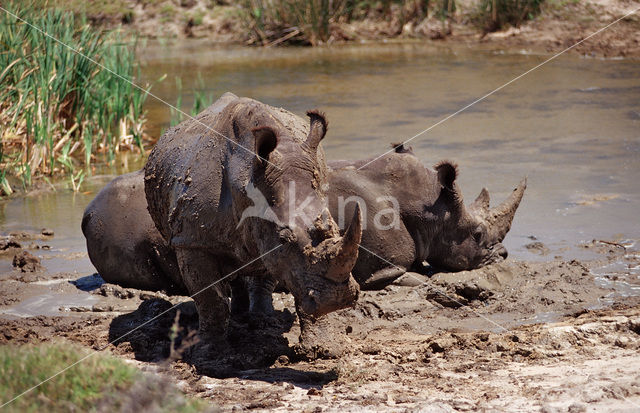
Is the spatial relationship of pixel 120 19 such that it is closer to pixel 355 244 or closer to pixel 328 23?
pixel 328 23

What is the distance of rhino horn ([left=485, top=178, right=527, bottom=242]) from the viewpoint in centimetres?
770

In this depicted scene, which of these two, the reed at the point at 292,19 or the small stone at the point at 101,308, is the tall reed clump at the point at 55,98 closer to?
the small stone at the point at 101,308

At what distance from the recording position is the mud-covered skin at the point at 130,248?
735 centimetres

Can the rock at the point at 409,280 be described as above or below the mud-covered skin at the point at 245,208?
below

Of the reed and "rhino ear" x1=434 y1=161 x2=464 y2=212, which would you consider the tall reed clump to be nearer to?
"rhino ear" x1=434 y1=161 x2=464 y2=212

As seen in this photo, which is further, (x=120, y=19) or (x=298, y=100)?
(x=120, y=19)

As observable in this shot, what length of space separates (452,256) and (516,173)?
2611mm

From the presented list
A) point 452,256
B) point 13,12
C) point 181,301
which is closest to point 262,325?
point 181,301

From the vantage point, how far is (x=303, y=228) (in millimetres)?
4906

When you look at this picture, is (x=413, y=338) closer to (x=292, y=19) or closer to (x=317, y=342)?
(x=317, y=342)

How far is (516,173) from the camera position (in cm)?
976

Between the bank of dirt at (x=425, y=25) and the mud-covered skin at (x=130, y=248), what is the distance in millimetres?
11143

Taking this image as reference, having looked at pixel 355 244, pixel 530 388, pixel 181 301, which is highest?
pixel 355 244

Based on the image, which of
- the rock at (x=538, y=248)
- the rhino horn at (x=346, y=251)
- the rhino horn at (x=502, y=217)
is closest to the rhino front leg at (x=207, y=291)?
the rhino horn at (x=346, y=251)
